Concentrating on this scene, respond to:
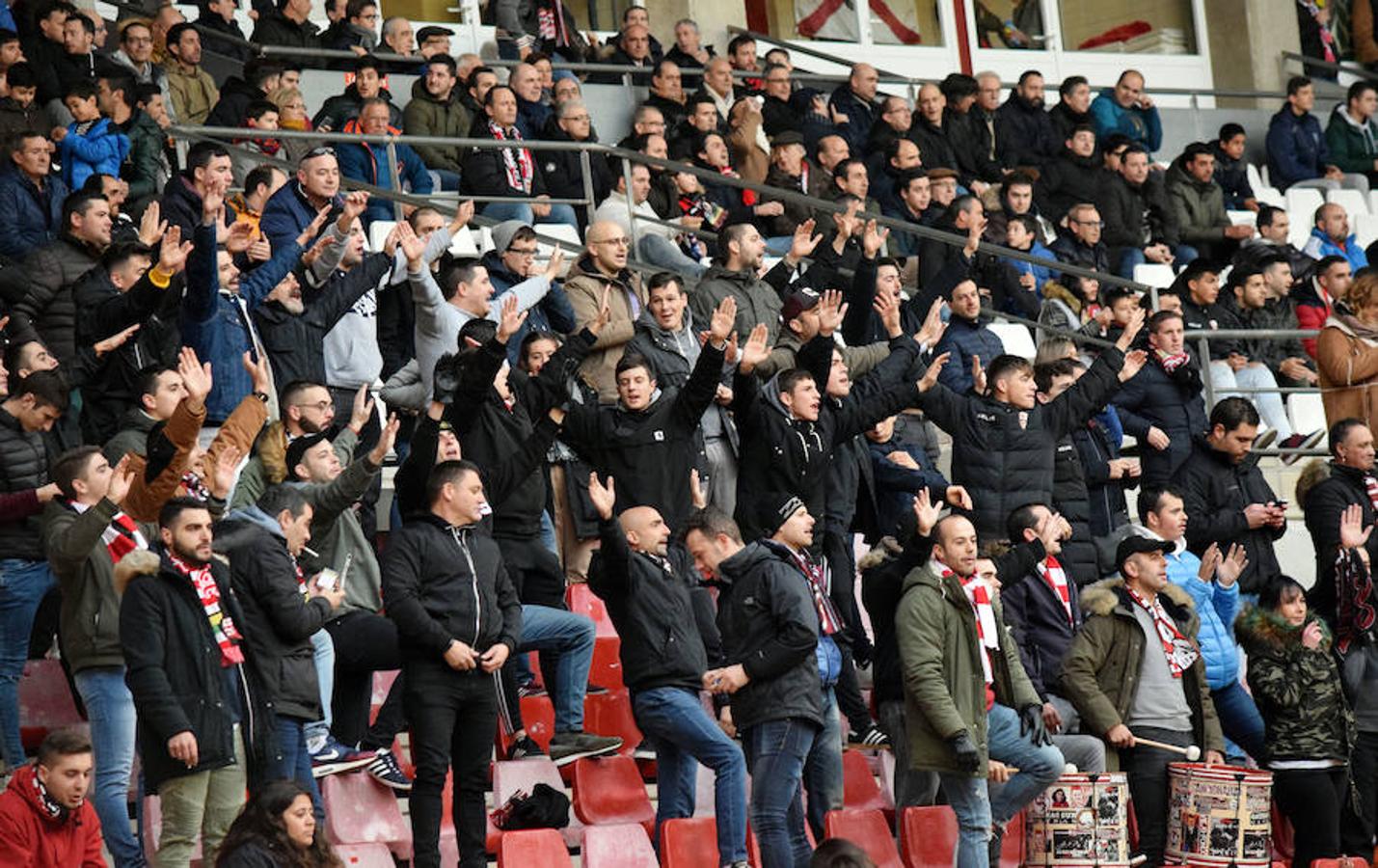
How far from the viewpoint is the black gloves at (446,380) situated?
10.2 m

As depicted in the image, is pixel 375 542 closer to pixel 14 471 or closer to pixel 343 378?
pixel 343 378

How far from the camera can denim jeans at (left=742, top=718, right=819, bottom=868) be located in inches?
359

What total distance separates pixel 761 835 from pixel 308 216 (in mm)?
4350

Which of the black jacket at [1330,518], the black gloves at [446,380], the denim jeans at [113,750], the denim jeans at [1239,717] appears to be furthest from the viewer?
the black jacket at [1330,518]

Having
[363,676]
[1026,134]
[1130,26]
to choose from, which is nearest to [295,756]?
[363,676]

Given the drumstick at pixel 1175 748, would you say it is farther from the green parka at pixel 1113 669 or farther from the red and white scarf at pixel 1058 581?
the red and white scarf at pixel 1058 581

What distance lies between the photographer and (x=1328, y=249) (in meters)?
17.1

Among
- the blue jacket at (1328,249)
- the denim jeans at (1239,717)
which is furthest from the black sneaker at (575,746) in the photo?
the blue jacket at (1328,249)

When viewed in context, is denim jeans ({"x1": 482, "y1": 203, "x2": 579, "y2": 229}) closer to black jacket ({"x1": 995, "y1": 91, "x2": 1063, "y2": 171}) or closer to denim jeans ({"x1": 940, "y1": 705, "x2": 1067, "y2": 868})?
black jacket ({"x1": 995, "y1": 91, "x2": 1063, "y2": 171})

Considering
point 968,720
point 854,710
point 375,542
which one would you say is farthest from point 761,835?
point 375,542

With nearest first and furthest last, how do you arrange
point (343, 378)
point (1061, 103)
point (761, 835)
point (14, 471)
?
1. point (761, 835)
2. point (14, 471)
3. point (343, 378)
4. point (1061, 103)

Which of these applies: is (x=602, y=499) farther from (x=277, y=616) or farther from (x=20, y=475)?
(x=20, y=475)

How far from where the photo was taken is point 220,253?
10.8m

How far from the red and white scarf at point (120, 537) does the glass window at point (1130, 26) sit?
1361cm
